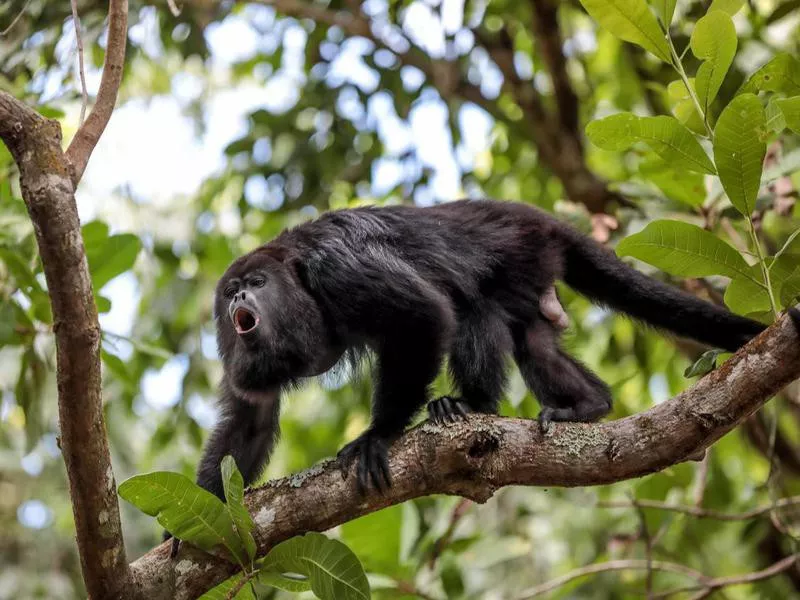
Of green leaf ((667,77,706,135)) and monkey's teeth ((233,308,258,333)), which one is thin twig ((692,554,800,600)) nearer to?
green leaf ((667,77,706,135))

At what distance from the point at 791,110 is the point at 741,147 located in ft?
0.51

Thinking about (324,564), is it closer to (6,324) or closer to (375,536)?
(6,324)

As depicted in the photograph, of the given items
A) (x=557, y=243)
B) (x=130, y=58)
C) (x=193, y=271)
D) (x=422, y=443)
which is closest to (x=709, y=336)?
(x=557, y=243)

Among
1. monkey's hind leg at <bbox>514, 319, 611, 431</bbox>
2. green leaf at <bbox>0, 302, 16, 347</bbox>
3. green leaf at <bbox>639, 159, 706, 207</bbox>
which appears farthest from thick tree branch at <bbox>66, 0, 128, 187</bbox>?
green leaf at <bbox>639, 159, 706, 207</bbox>

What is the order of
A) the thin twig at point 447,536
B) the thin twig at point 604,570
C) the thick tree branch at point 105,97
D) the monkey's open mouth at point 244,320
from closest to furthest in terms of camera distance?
1. the thick tree branch at point 105,97
2. the monkey's open mouth at point 244,320
3. the thin twig at point 604,570
4. the thin twig at point 447,536

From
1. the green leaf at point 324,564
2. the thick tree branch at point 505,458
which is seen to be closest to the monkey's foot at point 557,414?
the thick tree branch at point 505,458

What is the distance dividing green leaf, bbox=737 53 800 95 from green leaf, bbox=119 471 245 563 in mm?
1757

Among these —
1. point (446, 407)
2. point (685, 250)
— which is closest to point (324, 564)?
point (446, 407)

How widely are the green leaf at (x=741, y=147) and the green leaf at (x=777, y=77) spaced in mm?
273

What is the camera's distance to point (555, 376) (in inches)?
138

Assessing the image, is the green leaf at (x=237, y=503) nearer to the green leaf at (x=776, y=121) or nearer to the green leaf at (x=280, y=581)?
the green leaf at (x=280, y=581)

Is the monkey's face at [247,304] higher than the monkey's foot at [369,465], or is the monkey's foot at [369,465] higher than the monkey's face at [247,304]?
the monkey's face at [247,304]

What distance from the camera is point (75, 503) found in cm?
213

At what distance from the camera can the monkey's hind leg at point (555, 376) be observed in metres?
3.44
